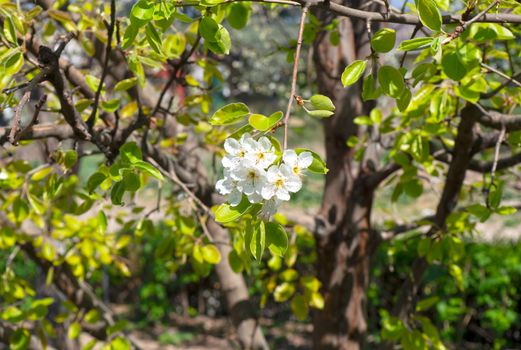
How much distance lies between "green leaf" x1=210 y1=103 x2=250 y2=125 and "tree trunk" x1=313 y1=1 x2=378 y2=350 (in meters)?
1.63

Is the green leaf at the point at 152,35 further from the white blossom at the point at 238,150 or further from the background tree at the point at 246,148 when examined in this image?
the white blossom at the point at 238,150

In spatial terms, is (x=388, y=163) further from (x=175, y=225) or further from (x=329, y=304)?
(x=175, y=225)

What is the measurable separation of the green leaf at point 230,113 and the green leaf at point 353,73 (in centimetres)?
20

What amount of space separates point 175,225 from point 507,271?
12.7 ft

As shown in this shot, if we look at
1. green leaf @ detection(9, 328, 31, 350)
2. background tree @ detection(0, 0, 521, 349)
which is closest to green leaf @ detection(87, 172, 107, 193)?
background tree @ detection(0, 0, 521, 349)

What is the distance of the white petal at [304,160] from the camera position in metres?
0.98

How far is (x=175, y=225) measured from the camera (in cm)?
229

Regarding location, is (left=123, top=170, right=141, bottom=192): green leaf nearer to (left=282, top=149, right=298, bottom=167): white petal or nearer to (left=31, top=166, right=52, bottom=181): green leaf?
(left=282, top=149, right=298, bottom=167): white petal

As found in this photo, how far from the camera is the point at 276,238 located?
1.03 m

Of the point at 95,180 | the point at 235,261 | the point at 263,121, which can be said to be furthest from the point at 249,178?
the point at 235,261

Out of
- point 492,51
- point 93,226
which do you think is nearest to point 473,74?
point 492,51

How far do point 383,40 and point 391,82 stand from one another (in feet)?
0.28

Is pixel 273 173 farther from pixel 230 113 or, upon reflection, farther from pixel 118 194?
pixel 118 194

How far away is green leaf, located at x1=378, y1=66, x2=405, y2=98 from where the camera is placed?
3.73ft
